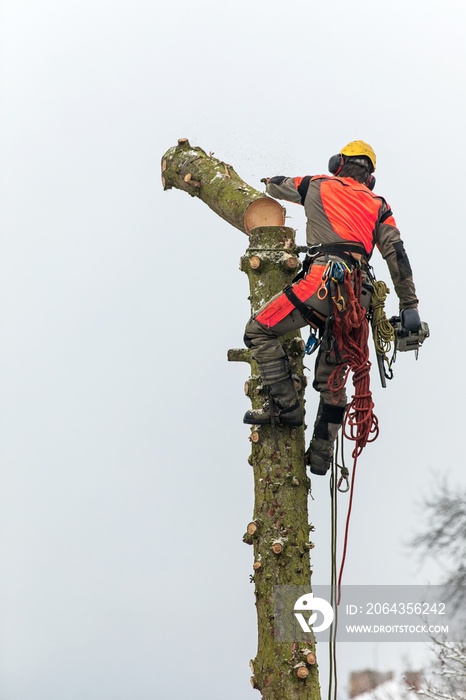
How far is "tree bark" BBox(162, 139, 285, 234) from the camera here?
6805mm

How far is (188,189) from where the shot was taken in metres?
7.56

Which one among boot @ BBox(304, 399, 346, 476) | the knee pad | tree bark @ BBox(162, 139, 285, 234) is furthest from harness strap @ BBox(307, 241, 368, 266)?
boot @ BBox(304, 399, 346, 476)

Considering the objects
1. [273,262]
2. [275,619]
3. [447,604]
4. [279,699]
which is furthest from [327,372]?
[447,604]

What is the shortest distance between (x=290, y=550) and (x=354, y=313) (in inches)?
54.1

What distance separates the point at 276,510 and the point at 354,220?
67.9 inches

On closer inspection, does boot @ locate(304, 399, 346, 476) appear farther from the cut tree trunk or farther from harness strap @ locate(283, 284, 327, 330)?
harness strap @ locate(283, 284, 327, 330)

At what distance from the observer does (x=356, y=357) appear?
245 inches

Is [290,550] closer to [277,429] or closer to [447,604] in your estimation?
[277,429]

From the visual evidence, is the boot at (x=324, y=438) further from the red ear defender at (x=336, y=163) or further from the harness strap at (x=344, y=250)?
the red ear defender at (x=336, y=163)

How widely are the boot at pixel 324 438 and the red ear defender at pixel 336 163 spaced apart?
4.55ft

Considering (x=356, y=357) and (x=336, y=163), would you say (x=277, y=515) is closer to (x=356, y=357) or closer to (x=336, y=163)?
(x=356, y=357)

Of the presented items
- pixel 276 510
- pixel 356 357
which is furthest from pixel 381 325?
pixel 276 510

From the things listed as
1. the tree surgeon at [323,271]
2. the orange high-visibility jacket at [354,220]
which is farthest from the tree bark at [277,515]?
the orange high-visibility jacket at [354,220]

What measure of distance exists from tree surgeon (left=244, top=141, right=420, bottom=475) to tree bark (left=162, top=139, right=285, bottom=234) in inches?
7.6
